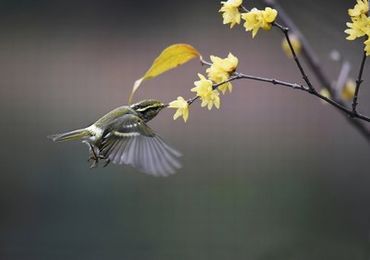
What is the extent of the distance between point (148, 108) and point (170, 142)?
10.0ft

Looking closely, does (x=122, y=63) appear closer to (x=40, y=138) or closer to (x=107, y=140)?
(x=40, y=138)

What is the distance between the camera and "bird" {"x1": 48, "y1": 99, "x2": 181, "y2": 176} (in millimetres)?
1520

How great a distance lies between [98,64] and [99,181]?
83 cm

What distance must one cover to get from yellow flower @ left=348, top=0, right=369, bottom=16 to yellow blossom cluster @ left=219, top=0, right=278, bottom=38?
13 cm

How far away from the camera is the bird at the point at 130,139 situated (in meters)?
1.52

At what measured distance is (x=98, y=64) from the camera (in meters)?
4.95

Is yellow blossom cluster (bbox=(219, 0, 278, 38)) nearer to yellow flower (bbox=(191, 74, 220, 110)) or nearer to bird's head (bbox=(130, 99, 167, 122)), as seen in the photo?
yellow flower (bbox=(191, 74, 220, 110))

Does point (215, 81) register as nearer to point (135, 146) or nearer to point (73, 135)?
point (135, 146)

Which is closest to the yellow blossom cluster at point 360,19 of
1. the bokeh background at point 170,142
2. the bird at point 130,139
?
the bird at point 130,139

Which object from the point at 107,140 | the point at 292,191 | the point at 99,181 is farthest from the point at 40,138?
the point at 107,140

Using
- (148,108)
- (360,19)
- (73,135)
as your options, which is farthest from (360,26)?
(73,135)

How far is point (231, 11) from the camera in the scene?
4.23ft

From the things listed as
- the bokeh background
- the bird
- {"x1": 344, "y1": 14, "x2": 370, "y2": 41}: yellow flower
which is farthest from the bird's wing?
the bokeh background

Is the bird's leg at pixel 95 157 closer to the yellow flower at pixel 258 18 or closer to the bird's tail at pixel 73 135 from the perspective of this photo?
the bird's tail at pixel 73 135
